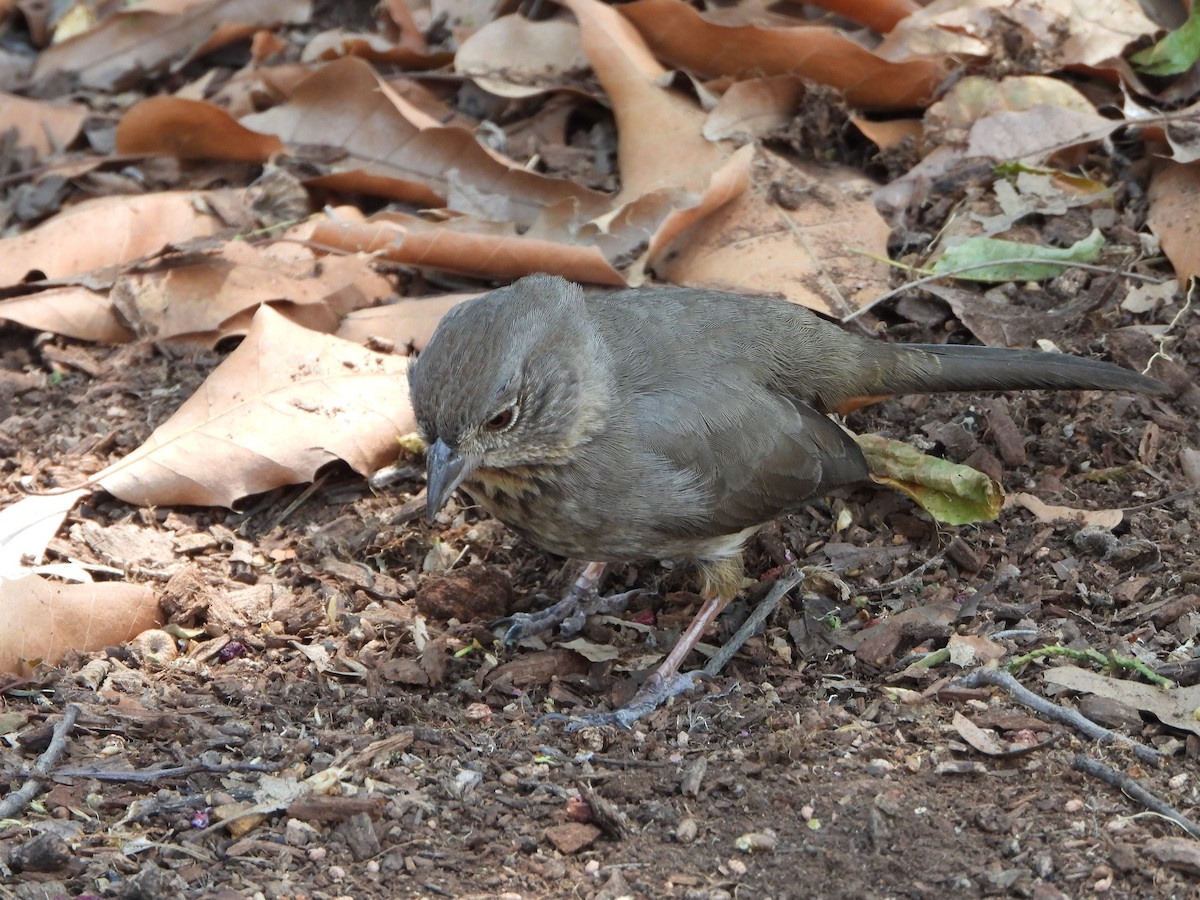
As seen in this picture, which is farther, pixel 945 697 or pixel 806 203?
pixel 806 203

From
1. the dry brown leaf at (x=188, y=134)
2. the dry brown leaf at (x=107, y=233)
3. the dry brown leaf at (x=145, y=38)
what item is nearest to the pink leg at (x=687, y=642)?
the dry brown leaf at (x=107, y=233)

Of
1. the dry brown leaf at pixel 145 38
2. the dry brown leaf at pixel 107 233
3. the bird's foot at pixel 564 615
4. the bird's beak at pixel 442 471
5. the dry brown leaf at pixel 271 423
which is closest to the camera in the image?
the bird's beak at pixel 442 471

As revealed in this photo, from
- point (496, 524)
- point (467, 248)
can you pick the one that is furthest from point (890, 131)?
point (496, 524)

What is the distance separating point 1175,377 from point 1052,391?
51cm

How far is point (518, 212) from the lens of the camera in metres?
6.70

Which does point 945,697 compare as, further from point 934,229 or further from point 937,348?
point 934,229

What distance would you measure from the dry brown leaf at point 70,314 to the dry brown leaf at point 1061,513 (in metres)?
3.90

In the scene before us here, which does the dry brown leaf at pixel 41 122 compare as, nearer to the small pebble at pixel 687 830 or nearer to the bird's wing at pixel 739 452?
Result: the bird's wing at pixel 739 452

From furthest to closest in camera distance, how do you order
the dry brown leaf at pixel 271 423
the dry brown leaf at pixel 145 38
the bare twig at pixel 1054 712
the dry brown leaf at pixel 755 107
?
1. the dry brown leaf at pixel 145 38
2. the dry brown leaf at pixel 755 107
3. the dry brown leaf at pixel 271 423
4. the bare twig at pixel 1054 712

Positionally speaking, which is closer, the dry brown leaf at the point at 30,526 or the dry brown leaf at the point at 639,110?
the dry brown leaf at the point at 30,526

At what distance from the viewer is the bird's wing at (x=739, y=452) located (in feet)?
16.1

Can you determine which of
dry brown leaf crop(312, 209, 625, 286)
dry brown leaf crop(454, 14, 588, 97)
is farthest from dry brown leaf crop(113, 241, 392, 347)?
dry brown leaf crop(454, 14, 588, 97)

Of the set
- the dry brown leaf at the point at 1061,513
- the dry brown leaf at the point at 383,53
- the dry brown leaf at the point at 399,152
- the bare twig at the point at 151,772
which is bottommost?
the dry brown leaf at the point at 1061,513

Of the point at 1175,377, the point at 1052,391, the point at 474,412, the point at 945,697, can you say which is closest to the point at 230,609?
the point at 474,412
